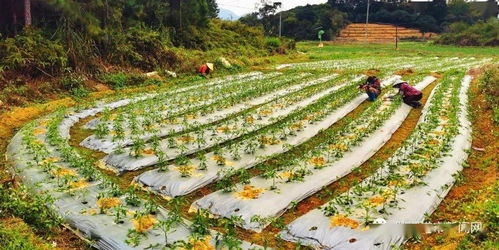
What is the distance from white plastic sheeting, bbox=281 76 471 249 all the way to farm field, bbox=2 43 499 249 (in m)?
0.02

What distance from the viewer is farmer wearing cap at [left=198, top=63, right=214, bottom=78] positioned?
1769cm

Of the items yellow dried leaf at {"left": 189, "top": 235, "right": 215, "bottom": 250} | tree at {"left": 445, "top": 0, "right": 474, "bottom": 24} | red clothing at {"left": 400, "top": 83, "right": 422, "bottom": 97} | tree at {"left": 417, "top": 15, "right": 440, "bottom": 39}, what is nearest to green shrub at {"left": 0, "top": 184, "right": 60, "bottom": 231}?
yellow dried leaf at {"left": 189, "top": 235, "right": 215, "bottom": 250}

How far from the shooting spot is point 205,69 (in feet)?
58.6

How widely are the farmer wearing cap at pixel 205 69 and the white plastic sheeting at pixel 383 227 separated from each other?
1282 centimetres

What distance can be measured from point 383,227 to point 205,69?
14240mm

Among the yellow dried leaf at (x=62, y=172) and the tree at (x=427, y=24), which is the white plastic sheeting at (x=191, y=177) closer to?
the yellow dried leaf at (x=62, y=172)

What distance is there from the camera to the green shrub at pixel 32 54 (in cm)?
1221

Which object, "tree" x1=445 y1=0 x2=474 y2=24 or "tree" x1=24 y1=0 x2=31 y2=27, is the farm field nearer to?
"tree" x1=24 y1=0 x2=31 y2=27

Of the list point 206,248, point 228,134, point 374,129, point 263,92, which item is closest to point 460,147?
point 374,129

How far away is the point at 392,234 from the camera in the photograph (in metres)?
4.46

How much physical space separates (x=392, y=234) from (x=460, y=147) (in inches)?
158

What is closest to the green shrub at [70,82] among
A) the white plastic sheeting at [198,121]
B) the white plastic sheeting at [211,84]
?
the white plastic sheeting at [211,84]

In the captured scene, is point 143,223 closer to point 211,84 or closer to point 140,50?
point 211,84

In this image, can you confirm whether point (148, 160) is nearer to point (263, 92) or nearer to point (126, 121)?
point (126, 121)
